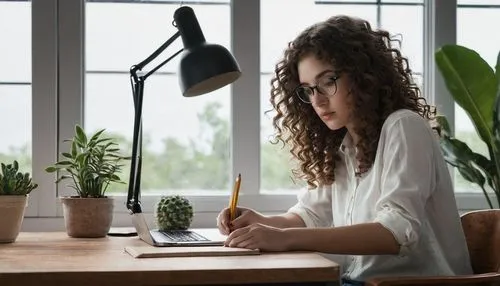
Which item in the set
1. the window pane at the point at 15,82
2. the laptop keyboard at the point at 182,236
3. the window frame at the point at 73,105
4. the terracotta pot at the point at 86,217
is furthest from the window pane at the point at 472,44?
the window pane at the point at 15,82

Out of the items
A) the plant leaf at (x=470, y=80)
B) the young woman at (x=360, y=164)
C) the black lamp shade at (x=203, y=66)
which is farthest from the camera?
the plant leaf at (x=470, y=80)

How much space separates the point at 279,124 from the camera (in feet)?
8.80

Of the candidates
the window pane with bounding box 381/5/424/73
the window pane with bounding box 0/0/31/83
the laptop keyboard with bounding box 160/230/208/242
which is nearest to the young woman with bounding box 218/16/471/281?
the laptop keyboard with bounding box 160/230/208/242

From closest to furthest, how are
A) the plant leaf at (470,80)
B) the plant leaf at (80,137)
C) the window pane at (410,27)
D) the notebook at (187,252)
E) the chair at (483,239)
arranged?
the notebook at (187,252)
the chair at (483,239)
the plant leaf at (80,137)
the plant leaf at (470,80)
the window pane at (410,27)

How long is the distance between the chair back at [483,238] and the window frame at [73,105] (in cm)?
88

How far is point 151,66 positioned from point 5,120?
23.5 inches

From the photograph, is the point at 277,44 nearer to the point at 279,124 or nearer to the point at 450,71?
the point at 279,124

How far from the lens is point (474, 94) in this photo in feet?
9.21

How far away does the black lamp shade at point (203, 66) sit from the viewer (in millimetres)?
2006

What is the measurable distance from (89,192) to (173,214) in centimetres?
31

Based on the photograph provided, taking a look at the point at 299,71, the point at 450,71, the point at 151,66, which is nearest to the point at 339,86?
the point at 299,71

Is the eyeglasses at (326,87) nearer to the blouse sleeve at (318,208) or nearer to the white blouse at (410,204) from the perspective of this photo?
the white blouse at (410,204)

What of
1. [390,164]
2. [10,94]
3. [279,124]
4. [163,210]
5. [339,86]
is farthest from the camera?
[10,94]

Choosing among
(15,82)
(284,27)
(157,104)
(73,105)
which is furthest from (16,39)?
(284,27)
